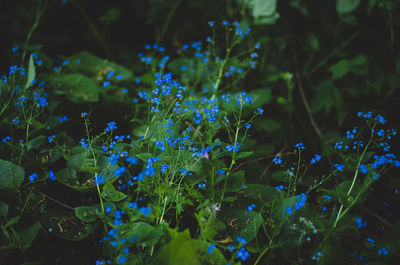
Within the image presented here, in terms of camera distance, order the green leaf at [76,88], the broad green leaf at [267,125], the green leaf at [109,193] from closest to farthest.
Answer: the green leaf at [109,193]
the green leaf at [76,88]
the broad green leaf at [267,125]

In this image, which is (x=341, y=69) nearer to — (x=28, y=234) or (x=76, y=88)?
(x=76, y=88)

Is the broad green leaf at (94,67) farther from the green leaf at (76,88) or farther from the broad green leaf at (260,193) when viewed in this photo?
the broad green leaf at (260,193)

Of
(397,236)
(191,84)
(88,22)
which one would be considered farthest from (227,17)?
(397,236)

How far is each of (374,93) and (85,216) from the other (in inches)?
96.9

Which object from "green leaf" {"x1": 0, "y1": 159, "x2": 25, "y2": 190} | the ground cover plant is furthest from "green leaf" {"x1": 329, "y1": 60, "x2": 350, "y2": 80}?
"green leaf" {"x1": 0, "y1": 159, "x2": 25, "y2": 190}

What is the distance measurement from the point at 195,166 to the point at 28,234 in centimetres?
82

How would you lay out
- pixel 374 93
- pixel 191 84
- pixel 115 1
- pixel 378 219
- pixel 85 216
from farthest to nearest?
pixel 115 1 < pixel 191 84 < pixel 374 93 < pixel 378 219 < pixel 85 216

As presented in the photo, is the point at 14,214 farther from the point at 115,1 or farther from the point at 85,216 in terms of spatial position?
the point at 115,1

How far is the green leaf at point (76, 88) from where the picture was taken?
2.39 meters

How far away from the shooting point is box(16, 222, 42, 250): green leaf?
1.47 m

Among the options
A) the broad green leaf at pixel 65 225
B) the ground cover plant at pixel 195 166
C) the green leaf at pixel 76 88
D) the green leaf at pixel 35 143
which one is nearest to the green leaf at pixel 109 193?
the ground cover plant at pixel 195 166

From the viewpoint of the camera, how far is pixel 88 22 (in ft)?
11.3

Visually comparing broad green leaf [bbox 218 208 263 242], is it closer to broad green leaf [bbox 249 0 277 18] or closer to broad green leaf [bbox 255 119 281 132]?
broad green leaf [bbox 255 119 281 132]

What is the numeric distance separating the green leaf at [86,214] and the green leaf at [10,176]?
0.35 m
